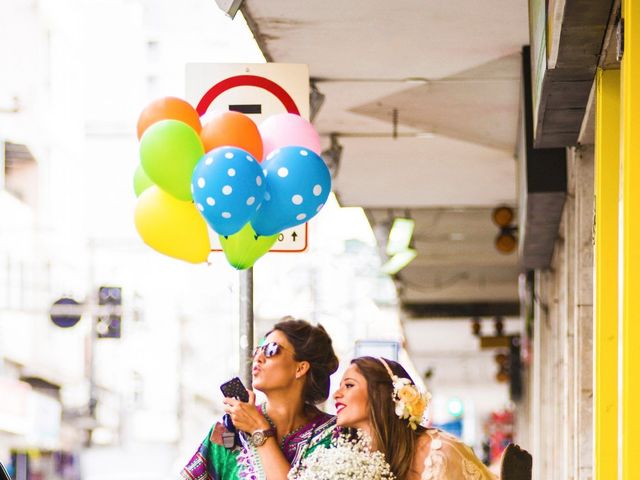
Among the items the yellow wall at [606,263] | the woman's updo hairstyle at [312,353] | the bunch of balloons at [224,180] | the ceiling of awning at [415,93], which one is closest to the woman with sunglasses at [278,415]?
the woman's updo hairstyle at [312,353]

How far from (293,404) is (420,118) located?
6.60 m

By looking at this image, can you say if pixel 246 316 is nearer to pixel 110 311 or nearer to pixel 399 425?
pixel 399 425

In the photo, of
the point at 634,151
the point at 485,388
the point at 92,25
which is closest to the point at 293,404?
the point at 634,151

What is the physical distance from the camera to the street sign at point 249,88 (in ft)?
19.6

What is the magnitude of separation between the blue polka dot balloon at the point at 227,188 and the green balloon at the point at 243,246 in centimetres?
19

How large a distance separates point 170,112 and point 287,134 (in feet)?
1.52

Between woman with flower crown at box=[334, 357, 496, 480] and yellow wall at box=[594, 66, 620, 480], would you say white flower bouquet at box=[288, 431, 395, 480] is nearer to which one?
woman with flower crown at box=[334, 357, 496, 480]

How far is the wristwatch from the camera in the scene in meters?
5.33

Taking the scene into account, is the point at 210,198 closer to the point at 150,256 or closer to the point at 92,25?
the point at 92,25

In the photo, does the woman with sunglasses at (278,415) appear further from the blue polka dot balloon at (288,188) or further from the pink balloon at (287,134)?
the pink balloon at (287,134)

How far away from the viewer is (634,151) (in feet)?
13.9

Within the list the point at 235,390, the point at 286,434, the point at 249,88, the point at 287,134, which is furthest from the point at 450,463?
the point at 249,88

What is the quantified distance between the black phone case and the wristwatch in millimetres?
134

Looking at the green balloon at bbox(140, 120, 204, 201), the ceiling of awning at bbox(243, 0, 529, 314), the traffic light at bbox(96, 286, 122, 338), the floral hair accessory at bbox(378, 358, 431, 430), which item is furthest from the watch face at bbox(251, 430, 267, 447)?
the traffic light at bbox(96, 286, 122, 338)
